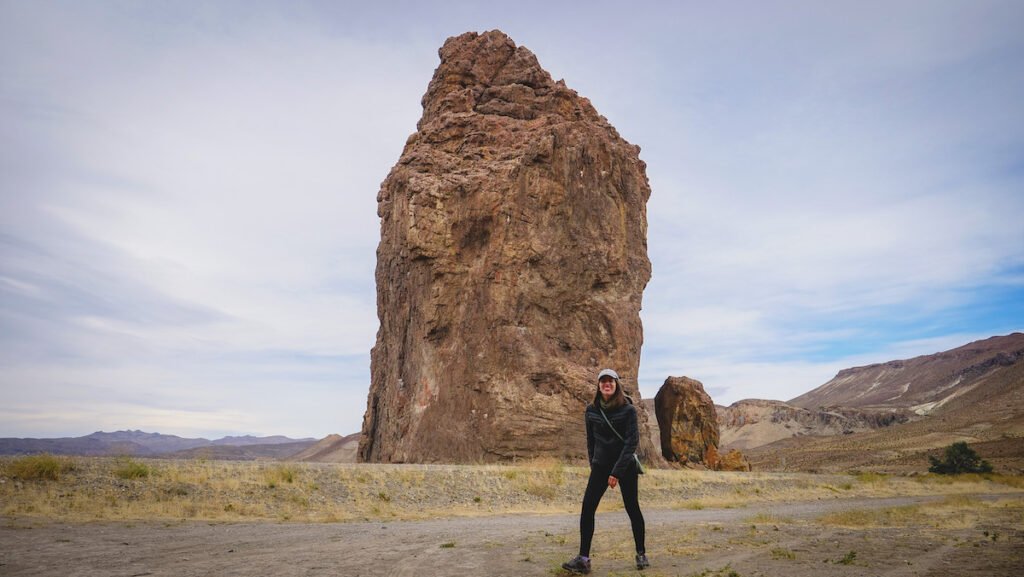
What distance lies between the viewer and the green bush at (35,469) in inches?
523

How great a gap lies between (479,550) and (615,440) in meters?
2.62

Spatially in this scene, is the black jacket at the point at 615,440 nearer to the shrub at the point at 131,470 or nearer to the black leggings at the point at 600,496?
the black leggings at the point at 600,496

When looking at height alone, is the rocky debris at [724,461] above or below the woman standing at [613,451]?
below

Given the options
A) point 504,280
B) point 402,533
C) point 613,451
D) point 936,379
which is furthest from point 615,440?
point 936,379

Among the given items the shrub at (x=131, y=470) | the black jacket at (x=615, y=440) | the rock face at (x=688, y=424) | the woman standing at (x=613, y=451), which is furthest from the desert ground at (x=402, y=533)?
the rock face at (x=688, y=424)

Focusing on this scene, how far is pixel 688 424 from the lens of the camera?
41.6m

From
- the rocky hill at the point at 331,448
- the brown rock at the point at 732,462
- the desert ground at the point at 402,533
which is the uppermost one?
the desert ground at the point at 402,533

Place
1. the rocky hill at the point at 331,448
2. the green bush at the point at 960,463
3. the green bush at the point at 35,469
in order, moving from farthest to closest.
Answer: the rocky hill at the point at 331,448
the green bush at the point at 960,463
the green bush at the point at 35,469

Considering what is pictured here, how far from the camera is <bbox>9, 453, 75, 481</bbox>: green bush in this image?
13.3m

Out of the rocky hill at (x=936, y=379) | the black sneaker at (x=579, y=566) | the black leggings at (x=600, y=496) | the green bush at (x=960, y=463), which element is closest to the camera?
the black sneaker at (x=579, y=566)

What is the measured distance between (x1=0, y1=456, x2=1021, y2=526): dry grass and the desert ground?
0.19 feet

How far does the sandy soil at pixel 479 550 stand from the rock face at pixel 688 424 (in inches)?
1178

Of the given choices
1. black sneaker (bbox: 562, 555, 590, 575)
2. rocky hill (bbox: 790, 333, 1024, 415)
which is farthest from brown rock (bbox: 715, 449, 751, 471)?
rocky hill (bbox: 790, 333, 1024, 415)

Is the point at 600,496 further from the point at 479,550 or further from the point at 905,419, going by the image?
the point at 905,419
